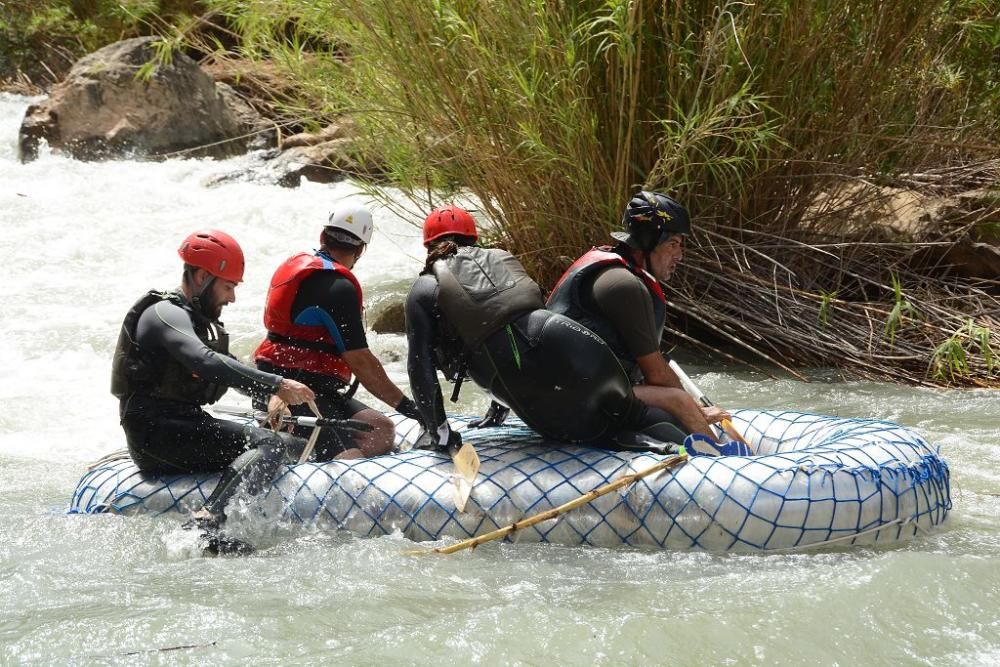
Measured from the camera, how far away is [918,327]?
685 cm

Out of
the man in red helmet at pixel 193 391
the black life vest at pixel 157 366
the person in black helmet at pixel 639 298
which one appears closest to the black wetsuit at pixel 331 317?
the man in red helmet at pixel 193 391

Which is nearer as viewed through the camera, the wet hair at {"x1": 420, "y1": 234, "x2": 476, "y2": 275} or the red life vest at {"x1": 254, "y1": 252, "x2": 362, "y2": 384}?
the wet hair at {"x1": 420, "y1": 234, "x2": 476, "y2": 275}

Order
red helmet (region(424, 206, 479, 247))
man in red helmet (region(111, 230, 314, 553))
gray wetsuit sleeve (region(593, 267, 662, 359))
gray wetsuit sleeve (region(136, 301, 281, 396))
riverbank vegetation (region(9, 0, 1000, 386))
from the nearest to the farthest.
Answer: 1. gray wetsuit sleeve (region(136, 301, 281, 396))
2. man in red helmet (region(111, 230, 314, 553))
3. gray wetsuit sleeve (region(593, 267, 662, 359))
4. red helmet (region(424, 206, 479, 247))
5. riverbank vegetation (region(9, 0, 1000, 386))

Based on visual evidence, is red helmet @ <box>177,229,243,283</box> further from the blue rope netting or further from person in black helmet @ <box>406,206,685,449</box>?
the blue rope netting

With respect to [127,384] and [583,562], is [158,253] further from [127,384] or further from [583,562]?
[583,562]

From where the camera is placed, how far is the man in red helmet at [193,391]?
150 inches

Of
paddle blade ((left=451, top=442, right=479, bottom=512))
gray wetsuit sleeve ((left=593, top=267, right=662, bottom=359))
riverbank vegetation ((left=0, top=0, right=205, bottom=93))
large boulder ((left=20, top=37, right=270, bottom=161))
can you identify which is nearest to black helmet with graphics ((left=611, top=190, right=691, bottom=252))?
gray wetsuit sleeve ((left=593, top=267, right=662, bottom=359))

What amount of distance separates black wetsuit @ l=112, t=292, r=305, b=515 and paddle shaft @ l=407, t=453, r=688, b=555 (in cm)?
65

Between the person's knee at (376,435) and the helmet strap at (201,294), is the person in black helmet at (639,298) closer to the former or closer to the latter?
the person's knee at (376,435)

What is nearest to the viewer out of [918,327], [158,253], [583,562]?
[583,562]

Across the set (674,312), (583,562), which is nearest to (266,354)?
(583,562)

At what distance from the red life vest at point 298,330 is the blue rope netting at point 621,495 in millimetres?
547

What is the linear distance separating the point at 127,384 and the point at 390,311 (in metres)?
3.99

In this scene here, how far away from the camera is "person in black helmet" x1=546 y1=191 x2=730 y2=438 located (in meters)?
4.10
